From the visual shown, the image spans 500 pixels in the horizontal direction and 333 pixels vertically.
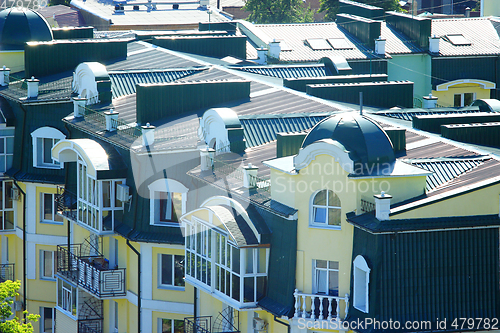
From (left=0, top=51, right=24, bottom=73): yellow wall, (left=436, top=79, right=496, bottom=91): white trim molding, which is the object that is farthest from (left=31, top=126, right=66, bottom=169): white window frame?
(left=436, top=79, right=496, bottom=91): white trim molding

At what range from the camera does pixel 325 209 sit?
26.5 meters

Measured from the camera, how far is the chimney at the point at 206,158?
1243 inches

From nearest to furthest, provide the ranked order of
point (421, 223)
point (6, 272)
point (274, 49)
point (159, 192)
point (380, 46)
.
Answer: point (421, 223)
point (159, 192)
point (6, 272)
point (274, 49)
point (380, 46)

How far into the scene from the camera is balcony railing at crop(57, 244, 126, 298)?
116 ft

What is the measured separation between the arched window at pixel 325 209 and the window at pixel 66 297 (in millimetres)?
15605

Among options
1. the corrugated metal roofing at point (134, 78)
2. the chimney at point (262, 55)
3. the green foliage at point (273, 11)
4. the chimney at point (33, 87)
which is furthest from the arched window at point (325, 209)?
the green foliage at point (273, 11)

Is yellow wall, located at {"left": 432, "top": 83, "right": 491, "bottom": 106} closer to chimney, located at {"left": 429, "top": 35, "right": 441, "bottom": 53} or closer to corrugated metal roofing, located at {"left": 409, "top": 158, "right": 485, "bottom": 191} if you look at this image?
chimney, located at {"left": 429, "top": 35, "right": 441, "bottom": 53}

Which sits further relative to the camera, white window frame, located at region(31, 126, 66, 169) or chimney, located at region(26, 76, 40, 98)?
chimney, located at region(26, 76, 40, 98)

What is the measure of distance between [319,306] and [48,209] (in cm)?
2099

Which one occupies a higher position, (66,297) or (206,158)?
(206,158)

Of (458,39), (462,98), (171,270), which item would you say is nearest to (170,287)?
(171,270)

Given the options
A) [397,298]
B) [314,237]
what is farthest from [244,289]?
[397,298]

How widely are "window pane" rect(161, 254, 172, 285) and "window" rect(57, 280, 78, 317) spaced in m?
5.68

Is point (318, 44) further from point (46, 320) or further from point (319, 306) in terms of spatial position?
point (319, 306)
